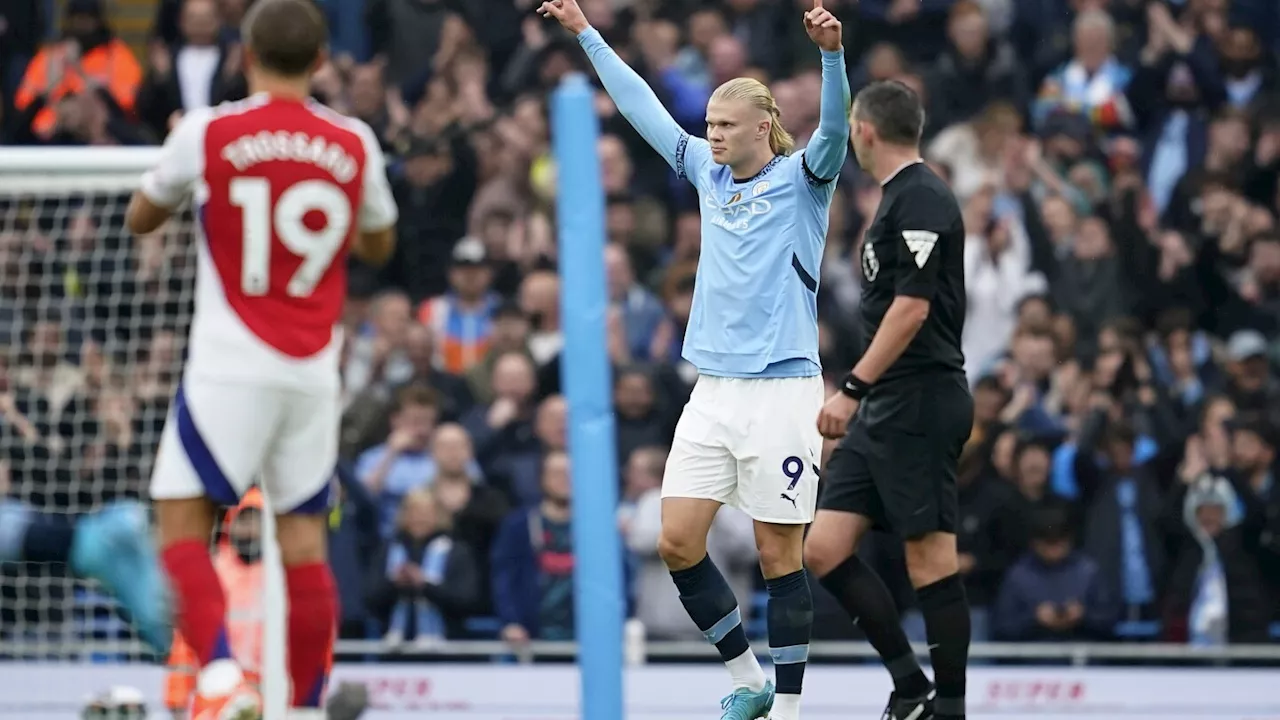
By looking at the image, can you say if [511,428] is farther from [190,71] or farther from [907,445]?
[907,445]

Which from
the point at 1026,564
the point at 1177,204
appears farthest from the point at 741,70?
the point at 1026,564

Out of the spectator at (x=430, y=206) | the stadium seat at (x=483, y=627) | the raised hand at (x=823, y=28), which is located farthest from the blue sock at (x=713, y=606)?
the spectator at (x=430, y=206)

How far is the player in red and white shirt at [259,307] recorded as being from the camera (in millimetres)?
6168

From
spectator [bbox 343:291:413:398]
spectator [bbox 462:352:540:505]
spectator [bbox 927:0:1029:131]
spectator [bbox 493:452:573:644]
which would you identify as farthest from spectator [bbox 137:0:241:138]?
spectator [bbox 927:0:1029:131]

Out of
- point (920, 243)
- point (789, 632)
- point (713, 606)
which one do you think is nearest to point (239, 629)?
point (713, 606)

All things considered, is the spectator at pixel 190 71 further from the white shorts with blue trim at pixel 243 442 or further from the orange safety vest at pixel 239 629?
the white shorts with blue trim at pixel 243 442

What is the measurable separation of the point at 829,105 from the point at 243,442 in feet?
8.23

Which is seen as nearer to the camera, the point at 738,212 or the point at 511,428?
the point at 738,212

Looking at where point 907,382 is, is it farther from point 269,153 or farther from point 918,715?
point 269,153

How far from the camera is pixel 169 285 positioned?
34.4 ft

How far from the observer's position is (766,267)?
296 inches

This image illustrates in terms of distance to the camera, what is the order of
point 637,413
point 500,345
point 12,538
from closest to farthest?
point 12,538, point 637,413, point 500,345

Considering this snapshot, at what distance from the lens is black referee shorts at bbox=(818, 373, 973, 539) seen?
7797mm

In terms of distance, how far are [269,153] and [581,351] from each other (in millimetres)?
2633
